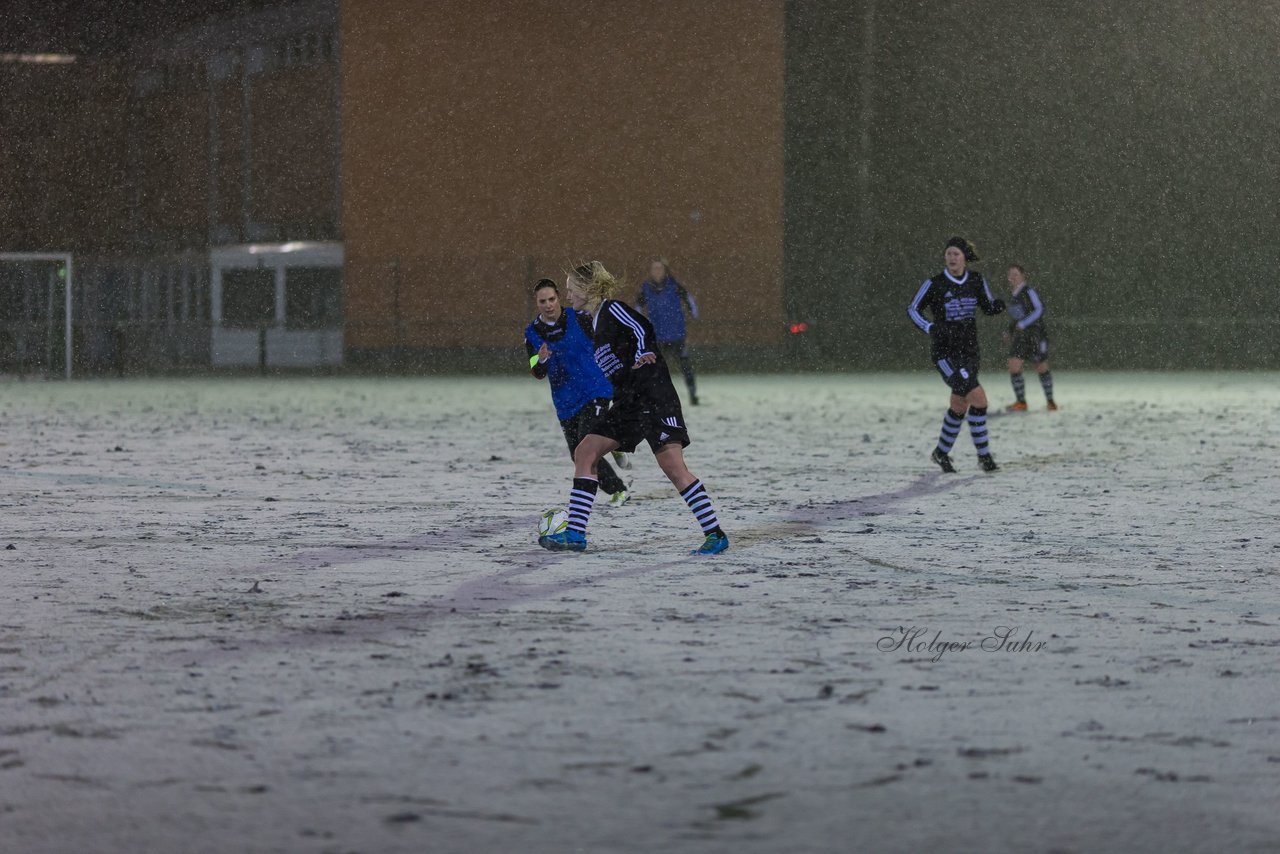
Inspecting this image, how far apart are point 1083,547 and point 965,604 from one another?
216cm

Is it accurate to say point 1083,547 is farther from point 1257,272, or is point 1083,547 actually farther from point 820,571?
point 1257,272

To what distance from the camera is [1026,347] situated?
21500 millimetres

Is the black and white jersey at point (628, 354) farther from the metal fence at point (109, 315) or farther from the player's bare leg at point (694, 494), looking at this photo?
the metal fence at point (109, 315)

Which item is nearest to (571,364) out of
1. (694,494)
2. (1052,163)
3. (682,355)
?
(694,494)

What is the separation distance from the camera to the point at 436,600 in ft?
24.7

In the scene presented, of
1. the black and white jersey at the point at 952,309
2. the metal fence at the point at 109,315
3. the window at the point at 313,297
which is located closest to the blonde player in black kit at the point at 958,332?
the black and white jersey at the point at 952,309

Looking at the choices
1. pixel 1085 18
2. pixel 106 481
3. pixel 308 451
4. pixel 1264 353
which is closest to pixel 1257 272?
pixel 1264 353

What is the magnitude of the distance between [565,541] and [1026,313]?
43.9 feet

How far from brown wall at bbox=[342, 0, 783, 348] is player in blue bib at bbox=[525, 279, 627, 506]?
25820 mm

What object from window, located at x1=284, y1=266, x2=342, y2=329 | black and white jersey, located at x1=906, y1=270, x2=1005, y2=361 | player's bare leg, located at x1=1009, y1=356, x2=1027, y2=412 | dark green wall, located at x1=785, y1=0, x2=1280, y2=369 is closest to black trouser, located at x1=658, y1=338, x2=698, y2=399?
player's bare leg, located at x1=1009, y1=356, x2=1027, y2=412

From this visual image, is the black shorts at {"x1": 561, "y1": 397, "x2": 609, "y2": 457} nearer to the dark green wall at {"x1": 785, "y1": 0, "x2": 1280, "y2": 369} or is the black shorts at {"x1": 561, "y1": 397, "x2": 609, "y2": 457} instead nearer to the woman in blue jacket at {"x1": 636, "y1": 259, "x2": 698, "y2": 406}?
the woman in blue jacket at {"x1": 636, "y1": 259, "x2": 698, "y2": 406}

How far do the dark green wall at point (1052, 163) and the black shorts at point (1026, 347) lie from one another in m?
14.9

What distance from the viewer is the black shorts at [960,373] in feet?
45.0

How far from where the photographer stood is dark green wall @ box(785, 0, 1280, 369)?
123 ft
